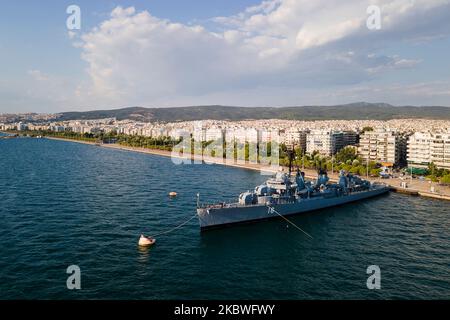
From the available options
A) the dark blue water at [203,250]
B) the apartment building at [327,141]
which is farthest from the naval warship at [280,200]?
the apartment building at [327,141]

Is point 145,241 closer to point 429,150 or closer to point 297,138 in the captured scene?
point 429,150

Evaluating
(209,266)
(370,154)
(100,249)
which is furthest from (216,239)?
(370,154)

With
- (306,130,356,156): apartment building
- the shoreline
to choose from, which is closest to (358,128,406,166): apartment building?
(306,130,356,156): apartment building

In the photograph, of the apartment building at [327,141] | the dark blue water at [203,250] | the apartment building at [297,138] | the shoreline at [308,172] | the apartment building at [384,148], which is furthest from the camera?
the apartment building at [297,138]

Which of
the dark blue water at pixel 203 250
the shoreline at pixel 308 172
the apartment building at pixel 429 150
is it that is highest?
the apartment building at pixel 429 150

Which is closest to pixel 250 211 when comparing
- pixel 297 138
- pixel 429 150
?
pixel 429 150

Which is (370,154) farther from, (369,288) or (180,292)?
(180,292)

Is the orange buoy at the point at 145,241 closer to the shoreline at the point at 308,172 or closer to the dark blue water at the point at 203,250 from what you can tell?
the dark blue water at the point at 203,250
